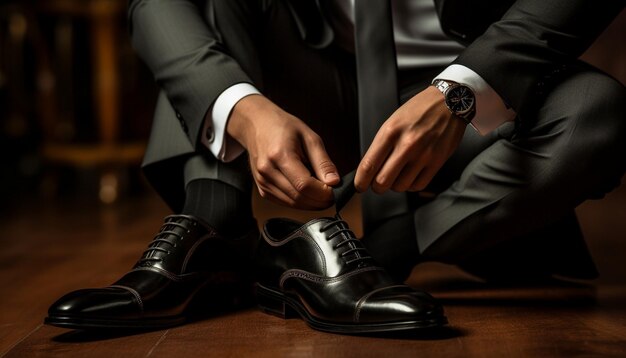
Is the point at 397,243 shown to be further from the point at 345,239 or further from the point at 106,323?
the point at 106,323

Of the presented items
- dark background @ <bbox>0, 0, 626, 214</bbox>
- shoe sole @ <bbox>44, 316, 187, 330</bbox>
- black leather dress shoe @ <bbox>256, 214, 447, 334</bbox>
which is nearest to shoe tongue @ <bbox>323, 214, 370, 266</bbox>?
black leather dress shoe @ <bbox>256, 214, 447, 334</bbox>

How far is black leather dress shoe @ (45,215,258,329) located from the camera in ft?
3.08

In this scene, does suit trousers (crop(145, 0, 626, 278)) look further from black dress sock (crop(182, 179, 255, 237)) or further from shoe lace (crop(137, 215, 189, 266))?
shoe lace (crop(137, 215, 189, 266))

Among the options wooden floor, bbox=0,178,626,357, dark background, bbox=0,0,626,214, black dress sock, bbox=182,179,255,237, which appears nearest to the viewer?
wooden floor, bbox=0,178,626,357

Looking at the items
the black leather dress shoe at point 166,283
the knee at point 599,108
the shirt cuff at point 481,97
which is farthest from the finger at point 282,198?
the knee at point 599,108

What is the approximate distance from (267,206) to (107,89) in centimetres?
88

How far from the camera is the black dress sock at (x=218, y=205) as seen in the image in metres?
1.12

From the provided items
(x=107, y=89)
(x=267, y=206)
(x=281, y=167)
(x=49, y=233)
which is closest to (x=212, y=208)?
(x=281, y=167)

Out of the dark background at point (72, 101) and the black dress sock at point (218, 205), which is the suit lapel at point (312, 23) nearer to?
the black dress sock at point (218, 205)

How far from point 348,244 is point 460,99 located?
0.72ft

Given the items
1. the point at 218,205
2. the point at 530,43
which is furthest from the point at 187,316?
the point at 530,43

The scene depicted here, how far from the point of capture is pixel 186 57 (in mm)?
1124

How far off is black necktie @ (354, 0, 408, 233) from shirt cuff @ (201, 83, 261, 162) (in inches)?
7.1

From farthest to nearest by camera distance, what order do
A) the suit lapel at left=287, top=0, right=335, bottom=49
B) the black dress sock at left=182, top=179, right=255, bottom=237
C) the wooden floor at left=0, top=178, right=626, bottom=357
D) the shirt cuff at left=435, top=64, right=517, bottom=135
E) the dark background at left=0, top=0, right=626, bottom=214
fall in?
the dark background at left=0, top=0, right=626, bottom=214, the suit lapel at left=287, top=0, right=335, bottom=49, the black dress sock at left=182, top=179, right=255, bottom=237, the shirt cuff at left=435, top=64, right=517, bottom=135, the wooden floor at left=0, top=178, right=626, bottom=357
